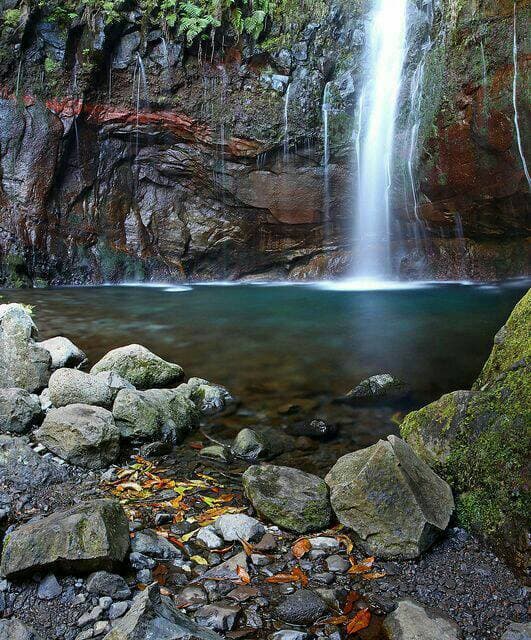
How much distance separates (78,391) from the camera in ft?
14.8

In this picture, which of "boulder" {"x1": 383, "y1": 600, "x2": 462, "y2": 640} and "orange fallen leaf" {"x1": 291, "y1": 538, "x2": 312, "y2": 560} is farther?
"orange fallen leaf" {"x1": 291, "y1": 538, "x2": 312, "y2": 560}

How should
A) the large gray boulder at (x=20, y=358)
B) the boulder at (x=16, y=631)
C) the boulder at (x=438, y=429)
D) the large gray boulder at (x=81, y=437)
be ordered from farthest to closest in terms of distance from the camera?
the large gray boulder at (x=20, y=358)
the large gray boulder at (x=81, y=437)
the boulder at (x=438, y=429)
the boulder at (x=16, y=631)

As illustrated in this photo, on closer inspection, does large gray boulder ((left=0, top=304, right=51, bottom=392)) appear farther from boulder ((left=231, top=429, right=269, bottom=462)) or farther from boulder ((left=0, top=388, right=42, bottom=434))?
boulder ((left=231, top=429, right=269, bottom=462))

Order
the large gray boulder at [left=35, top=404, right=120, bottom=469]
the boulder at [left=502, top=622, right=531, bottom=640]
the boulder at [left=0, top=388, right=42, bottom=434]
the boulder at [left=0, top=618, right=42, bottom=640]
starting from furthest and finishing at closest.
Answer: the boulder at [left=0, top=388, right=42, bottom=434] < the large gray boulder at [left=35, top=404, right=120, bottom=469] < the boulder at [left=502, top=622, right=531, bottom=640] < the boulder at [left=0, top=618, right=42, bottom=640]

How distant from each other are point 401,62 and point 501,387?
13.8 m

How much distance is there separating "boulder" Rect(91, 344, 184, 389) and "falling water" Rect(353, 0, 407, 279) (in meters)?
12.1

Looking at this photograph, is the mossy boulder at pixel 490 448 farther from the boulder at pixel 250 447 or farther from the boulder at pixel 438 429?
the boulder at pixel 250 447

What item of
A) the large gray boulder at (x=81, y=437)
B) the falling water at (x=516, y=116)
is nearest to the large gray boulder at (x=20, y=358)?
the large gray boulder at (x=81, y=437)

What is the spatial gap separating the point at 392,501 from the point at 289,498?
67cm

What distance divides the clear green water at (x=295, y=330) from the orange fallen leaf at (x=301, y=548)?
114 inches

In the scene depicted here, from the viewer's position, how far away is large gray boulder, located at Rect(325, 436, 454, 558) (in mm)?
2580

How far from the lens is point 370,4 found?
1454cm

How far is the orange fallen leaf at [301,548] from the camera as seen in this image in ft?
8.64

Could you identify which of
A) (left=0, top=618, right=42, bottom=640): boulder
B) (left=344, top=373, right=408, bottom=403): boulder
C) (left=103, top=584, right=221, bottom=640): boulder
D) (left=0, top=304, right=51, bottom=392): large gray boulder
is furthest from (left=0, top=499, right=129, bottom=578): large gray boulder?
(left=344, top=373, right=408, bottom=403): boulder
